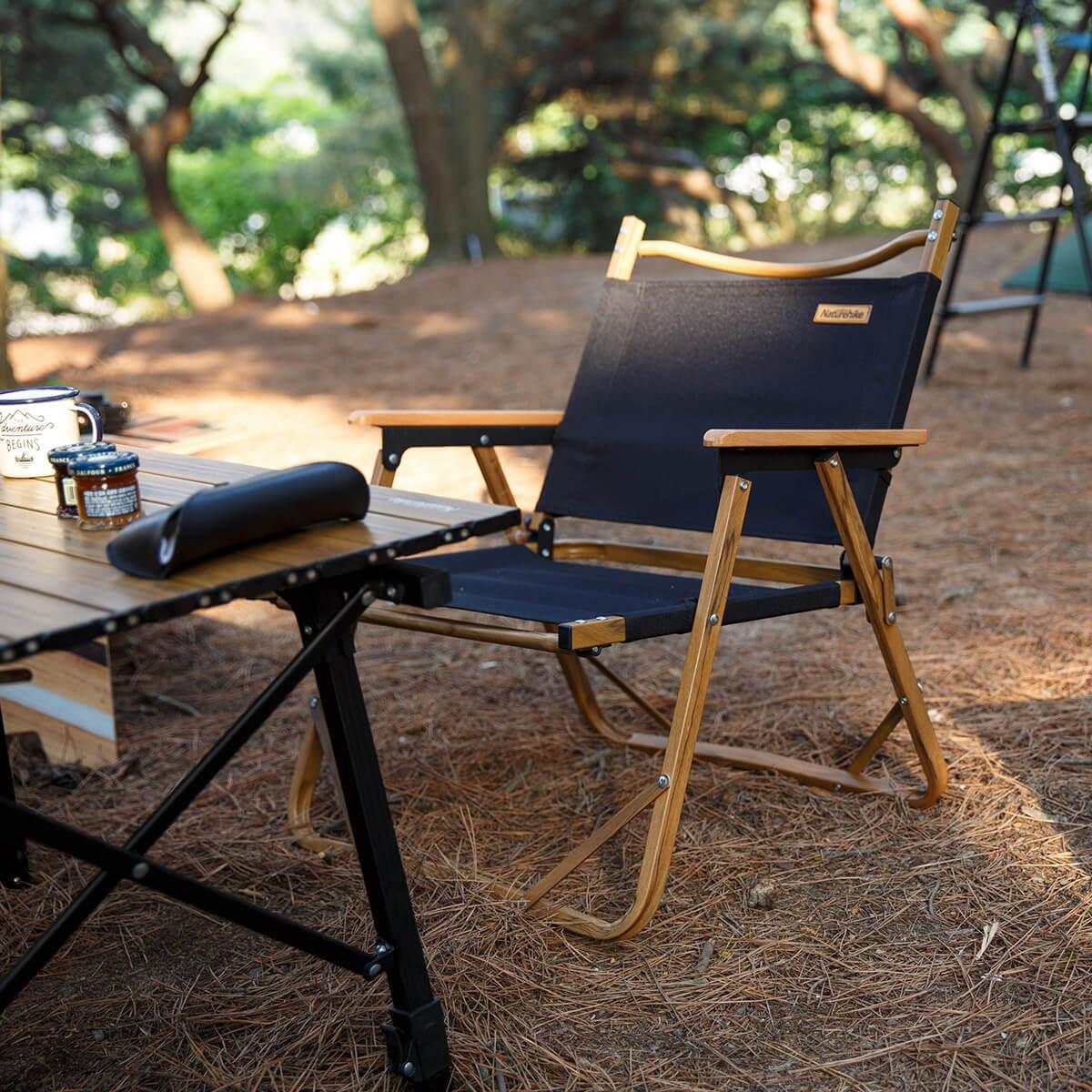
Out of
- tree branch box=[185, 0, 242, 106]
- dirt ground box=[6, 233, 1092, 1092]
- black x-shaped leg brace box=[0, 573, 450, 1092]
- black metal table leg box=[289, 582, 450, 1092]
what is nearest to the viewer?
black x-shaped leg brace box=[0, 573, 450, 1092]

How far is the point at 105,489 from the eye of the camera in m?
1.44

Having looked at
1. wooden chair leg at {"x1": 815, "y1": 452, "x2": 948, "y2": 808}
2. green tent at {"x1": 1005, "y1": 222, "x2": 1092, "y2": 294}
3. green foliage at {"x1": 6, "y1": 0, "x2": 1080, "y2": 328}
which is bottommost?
green foliage at {"x1": 6, "y1": 0, "x2": 1080, "y2": 328}

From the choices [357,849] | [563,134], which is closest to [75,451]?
[357,849]

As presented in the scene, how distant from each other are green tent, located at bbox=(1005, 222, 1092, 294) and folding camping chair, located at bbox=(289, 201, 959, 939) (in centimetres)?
364

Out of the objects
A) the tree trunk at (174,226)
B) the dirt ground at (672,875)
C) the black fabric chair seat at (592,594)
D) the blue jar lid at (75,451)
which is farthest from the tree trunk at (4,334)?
the tree trunk at (174,226)

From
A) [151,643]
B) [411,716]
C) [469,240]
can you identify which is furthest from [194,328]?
[411,716]

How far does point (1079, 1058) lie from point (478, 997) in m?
0.75

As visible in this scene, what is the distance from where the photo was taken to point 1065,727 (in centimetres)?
235

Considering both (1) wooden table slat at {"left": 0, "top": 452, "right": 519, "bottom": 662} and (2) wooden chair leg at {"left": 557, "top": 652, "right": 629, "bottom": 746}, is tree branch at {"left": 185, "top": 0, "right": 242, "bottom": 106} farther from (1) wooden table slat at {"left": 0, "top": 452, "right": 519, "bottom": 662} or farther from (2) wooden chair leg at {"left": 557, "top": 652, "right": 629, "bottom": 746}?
(1) wooden table slat at {"left": 0, "top": 452, "right": 519, "bottom": 662}

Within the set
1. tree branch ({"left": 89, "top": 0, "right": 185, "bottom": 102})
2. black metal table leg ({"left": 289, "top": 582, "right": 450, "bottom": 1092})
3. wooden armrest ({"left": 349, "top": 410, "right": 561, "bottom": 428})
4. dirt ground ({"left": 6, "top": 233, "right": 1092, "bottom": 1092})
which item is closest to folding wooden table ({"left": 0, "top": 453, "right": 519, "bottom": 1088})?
black metal table leg ({"left": 289, "top": 582, "right": 450, "bottom": 1092})

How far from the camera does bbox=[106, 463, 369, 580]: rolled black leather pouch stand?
3.96ft

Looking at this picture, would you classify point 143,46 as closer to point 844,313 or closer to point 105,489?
point 844,313

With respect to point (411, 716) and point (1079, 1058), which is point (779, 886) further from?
point (411, 716)

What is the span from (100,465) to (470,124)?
869 cm
